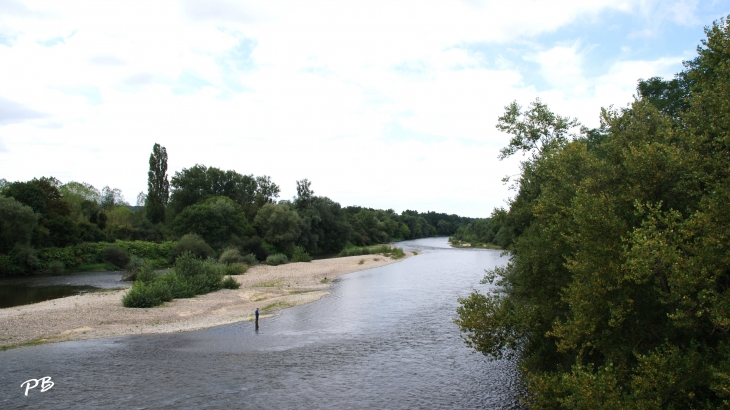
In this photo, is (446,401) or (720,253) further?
(446,401)

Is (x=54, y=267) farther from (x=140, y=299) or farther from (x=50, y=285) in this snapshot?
(x=140, y=299)

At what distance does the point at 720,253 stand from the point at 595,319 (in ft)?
10.1

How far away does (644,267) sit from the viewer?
878cm

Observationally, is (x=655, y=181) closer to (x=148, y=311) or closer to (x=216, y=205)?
(x=148, y=311)

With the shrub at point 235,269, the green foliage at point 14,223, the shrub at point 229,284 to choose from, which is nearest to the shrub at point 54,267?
the green foliage at point 14,223

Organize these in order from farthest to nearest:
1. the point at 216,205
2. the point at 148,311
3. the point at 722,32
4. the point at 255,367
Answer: the point at 216,205 → the point at 148,311 → the point at 255,367 → the point at 722,32

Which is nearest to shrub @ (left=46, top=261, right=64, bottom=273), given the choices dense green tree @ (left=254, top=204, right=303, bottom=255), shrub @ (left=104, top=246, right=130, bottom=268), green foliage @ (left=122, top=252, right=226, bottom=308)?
shrub @ (left=104, top=246, right=130, bottom=268)

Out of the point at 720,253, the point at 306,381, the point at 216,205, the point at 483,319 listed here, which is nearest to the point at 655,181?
the point at 720,253

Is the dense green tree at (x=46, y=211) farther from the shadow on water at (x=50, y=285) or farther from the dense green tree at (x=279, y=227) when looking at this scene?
the dense green tree at (x=279, y=227)

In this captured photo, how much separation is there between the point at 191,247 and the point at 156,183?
29.1 metres

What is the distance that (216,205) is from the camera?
8131cm

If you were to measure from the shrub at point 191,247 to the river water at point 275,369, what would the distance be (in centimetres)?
4187

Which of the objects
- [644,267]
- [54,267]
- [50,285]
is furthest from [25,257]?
[644,267]

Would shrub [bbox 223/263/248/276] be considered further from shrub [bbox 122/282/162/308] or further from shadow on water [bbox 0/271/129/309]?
shrub [bbox 122/282/162/308]
